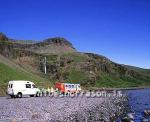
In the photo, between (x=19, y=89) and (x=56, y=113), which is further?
(x=19, y=89)

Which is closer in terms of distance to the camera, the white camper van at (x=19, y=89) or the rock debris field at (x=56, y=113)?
the rock debris field at (x=56, y=113)

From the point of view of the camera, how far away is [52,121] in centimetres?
2627

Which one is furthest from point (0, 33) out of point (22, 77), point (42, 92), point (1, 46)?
point (42, 92)

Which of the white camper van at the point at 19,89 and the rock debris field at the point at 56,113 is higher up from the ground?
the white camper van at the point at 19,89

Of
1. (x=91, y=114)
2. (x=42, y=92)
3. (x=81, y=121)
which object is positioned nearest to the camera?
(x=81, y=121)

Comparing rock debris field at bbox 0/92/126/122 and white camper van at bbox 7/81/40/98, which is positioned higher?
white camper van at bbox 7/81/40/98

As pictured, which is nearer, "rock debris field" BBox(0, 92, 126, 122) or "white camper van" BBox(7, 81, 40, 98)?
"rock debris field" BBox(0, 92, 126, 122)

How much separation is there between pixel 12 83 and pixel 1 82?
2598cm

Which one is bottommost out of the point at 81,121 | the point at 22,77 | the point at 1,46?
the point at 81,121

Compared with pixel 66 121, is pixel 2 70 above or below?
above

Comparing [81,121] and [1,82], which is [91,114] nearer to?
[81,121]

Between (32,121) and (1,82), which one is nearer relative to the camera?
(32,121)

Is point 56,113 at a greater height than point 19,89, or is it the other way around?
point 19,89

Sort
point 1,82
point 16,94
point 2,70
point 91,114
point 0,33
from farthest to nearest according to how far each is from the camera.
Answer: point 0,33 < point 2,70 < point 1,82 < point 16,94 < point 91,114
